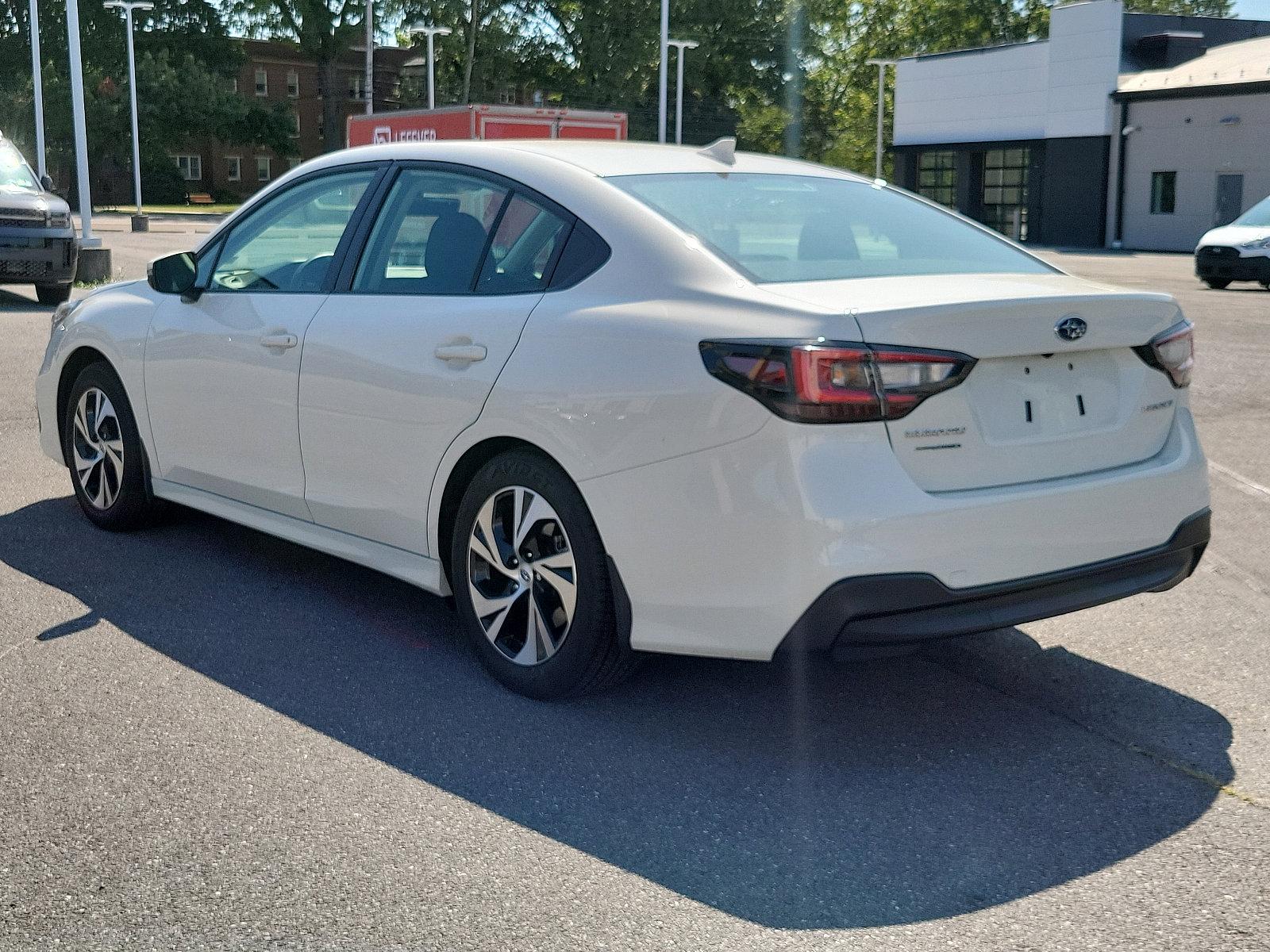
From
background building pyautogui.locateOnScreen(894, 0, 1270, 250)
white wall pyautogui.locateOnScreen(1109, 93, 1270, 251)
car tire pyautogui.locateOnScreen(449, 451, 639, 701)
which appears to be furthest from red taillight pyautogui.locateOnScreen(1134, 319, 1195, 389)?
white wall pyautogui.locateOnScreen(1109, 93, 1270, 251)

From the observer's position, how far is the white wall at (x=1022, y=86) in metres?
46.8

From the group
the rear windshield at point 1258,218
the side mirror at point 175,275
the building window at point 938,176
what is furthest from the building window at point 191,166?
the side mirror at point 175,275

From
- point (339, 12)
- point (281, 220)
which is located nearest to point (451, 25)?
Answer: point (339, 12)

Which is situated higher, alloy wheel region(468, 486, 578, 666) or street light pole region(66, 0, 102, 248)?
street light pole region(66, 0, 102, 248)

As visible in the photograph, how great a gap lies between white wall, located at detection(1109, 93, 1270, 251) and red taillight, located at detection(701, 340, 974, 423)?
42.2 m

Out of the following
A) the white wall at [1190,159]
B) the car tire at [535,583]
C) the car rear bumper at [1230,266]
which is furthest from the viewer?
the white wall at [1190,159]

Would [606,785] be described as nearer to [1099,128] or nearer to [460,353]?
[460,353]

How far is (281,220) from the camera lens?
565 centimetres

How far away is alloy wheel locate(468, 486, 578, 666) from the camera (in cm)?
429

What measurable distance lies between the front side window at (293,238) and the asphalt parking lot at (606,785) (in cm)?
111

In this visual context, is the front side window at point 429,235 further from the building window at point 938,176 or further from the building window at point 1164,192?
the building window at point 938,176

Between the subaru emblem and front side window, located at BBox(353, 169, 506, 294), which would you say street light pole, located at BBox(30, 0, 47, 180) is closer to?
front side window, located at BBox(353, 169, 506, 294)

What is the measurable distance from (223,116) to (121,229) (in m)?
22.1

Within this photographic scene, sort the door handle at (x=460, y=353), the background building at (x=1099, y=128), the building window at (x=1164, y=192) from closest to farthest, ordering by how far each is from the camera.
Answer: the door handle at (x=460, y=353) → the background building at (x=1099, y=128) → the building window at (x=1164, y=192)
